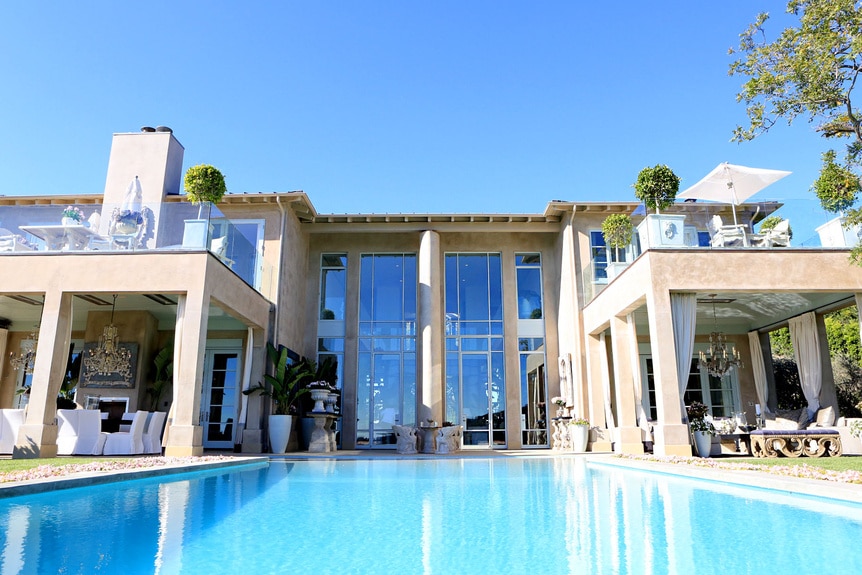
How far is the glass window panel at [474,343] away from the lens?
17.0 m

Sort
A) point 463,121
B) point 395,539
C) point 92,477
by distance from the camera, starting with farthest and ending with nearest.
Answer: point 463,121 → point 92,477 → point 395,539

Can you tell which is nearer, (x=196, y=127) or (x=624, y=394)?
(x=624, y=394)

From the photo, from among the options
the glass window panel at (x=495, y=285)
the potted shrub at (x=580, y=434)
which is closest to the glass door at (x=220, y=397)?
the glass window panel at (x=495, y=285)

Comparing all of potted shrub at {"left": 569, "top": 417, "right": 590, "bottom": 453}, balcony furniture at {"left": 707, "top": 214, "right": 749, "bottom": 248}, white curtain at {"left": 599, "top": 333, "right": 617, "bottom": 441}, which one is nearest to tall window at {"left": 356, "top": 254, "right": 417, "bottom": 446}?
potted shrub at {"left": 569, "top": 417, "right": 590, "bottom": 453}

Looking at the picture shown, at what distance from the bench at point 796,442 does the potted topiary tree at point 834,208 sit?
3.67 m

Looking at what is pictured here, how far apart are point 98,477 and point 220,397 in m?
9.65

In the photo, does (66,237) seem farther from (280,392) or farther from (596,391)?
(596,391)

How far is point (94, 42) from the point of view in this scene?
12969 millimetres

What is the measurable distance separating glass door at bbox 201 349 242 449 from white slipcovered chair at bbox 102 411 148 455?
12.7 ft

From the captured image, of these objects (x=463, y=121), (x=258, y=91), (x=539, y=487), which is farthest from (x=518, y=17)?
(x=539, y=487)

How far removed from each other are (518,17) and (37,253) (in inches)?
462

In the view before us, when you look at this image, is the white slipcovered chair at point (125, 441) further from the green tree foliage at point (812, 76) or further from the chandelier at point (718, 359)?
the chandelier at point (718, 359)

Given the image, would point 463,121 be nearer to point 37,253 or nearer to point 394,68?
point 394,68

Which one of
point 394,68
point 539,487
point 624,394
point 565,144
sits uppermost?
point 394,68
